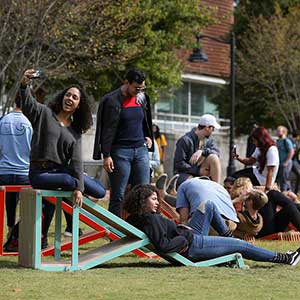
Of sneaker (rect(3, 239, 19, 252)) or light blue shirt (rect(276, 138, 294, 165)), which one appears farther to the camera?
light blue shirt (rect(276, 138, 294, 165))

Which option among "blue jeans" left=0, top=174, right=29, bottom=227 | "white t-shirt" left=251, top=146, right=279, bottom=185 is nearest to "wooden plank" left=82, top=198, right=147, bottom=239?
"blue jeans" left=0, top=174, right=29, bottom=227

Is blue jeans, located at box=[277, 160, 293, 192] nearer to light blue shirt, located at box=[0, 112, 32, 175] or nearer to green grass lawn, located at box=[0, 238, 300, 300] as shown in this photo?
light blue shirt, located at box=[0, 112, 32, 175]

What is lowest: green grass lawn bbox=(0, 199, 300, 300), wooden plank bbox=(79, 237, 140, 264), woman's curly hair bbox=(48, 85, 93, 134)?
green grass lawn bbox=(0, 199, 300, 300)

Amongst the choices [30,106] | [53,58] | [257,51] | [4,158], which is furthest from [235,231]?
[257,51]

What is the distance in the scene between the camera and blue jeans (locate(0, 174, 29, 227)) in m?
12.3

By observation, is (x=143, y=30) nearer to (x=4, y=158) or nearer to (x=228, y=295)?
(x=4, y=158)

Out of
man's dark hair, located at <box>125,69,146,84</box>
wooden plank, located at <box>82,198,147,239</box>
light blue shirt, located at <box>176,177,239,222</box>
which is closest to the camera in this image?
wooden plank, located at <box>82,198,147,239</box>

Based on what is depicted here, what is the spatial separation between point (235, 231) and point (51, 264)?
358cm

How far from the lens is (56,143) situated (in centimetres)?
1019

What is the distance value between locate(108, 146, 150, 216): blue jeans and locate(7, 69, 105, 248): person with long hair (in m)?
1.30

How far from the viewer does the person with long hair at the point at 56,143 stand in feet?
32.9

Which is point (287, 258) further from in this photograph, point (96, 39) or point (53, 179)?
point (96, 39)

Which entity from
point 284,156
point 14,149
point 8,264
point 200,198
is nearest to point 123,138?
point 200,198

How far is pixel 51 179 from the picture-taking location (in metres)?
10.0
